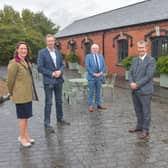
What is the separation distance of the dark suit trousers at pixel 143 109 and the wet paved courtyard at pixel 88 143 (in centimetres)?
28

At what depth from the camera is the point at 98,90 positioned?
7645mm

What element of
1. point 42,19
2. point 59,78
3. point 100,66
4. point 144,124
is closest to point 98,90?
point 100,66

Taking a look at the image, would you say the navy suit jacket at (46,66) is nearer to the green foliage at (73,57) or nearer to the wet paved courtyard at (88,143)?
the wet paved courtyard at (88,143)

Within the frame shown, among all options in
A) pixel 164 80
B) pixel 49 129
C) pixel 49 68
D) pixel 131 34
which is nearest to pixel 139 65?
pixel 49 68

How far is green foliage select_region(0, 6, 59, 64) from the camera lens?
88.2 ft

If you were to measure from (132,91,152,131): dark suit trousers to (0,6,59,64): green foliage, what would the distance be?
17.3 metres

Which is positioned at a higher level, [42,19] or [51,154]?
[42,19]

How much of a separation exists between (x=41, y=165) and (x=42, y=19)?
177 feet

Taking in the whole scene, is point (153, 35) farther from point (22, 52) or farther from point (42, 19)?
point (42, 19)

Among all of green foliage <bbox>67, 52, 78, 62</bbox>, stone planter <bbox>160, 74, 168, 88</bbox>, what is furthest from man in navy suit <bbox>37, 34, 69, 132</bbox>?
green foliage <bbox>67, 52, 78, 62</bbox>

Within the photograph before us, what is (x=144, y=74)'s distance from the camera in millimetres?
5180

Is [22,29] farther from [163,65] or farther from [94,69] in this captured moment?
[94,69]

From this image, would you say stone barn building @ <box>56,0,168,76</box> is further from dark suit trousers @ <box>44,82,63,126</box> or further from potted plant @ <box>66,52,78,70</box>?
dark suit trousers @ <box>44,82,63,126</box>

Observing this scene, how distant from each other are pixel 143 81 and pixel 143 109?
0.58 meters
